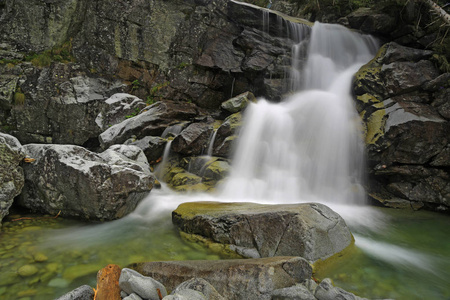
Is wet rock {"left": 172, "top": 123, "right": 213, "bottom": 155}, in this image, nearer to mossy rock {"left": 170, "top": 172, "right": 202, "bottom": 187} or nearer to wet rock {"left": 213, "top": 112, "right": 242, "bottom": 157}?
wet rock {"left": 213, "top": 112, "right": 242, "bottom": 157}

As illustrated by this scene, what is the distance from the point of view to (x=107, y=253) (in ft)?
12.0

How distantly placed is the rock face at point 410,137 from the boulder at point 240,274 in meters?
6.22

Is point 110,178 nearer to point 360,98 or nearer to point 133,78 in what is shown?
point 360,98

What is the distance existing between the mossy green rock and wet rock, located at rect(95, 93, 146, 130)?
30.8ft

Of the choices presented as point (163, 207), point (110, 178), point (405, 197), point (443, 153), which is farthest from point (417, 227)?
point (110, 178)

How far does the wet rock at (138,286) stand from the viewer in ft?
7.57

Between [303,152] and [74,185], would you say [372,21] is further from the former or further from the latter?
[74,185]

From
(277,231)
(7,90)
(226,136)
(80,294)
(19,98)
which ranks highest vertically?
(7,90)

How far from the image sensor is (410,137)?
274 inches

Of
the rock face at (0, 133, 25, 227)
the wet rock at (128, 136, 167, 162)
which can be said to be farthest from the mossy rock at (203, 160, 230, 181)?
the rock face at (0, 133, 25, 227)

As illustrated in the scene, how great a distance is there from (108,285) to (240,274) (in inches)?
54.4

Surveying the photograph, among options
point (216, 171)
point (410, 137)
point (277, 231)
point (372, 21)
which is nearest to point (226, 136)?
point (216, 171)

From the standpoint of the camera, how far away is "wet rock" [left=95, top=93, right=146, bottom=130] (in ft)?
38.6

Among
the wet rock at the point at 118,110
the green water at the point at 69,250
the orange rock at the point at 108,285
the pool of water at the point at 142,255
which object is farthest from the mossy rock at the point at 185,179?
the wet rock at the point at 118,110
